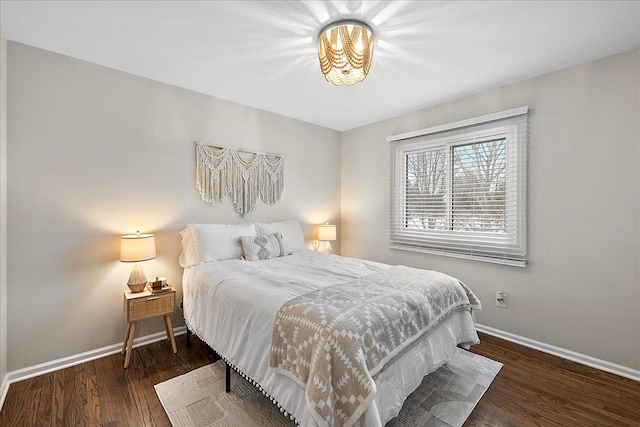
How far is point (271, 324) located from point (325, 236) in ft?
7.84

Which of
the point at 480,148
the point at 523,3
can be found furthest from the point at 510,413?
the point at 523,3

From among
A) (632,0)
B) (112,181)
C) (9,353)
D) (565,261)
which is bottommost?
(9,353)

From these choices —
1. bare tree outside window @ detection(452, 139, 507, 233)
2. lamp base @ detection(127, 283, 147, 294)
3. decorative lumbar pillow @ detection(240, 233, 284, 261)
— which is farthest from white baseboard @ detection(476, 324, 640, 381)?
lamp base @ detection(127, 283, 147, 294)

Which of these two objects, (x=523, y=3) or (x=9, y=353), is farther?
(x=9, y=353)

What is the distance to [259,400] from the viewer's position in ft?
6.09

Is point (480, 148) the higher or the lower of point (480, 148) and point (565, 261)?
the higher

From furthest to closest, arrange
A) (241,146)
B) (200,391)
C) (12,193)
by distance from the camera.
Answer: (241,146) → (12,193) → (200,391)

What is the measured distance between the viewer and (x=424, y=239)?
3.42m

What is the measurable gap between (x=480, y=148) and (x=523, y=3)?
1.49 meters

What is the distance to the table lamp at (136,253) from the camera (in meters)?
2.32

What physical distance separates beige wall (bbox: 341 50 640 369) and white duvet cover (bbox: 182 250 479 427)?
961 mm

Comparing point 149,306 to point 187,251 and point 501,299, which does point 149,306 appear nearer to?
point 187,251

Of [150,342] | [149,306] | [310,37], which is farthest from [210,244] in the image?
[310,37]

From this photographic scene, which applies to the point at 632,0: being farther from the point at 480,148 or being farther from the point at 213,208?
the point at 213,208
